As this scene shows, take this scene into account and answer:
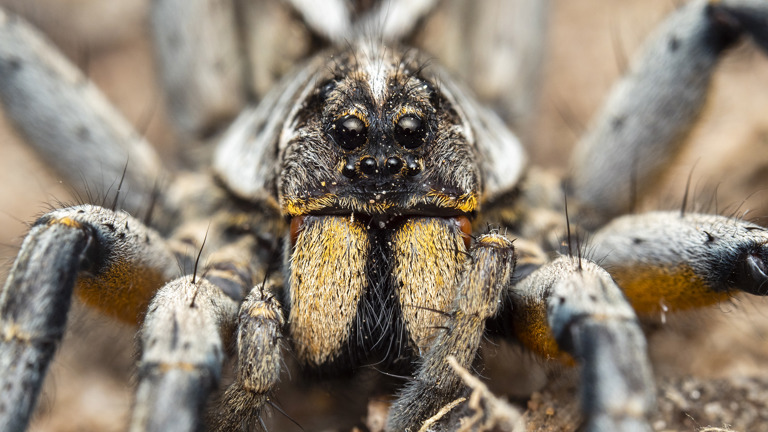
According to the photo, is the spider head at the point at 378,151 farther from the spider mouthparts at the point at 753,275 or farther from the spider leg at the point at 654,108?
the spider leg at the point at 654,108

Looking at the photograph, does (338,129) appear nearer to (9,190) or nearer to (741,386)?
(741,386)

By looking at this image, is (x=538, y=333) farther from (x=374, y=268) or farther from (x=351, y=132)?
(x=351, y=132)

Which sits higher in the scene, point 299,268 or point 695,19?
point 695,19

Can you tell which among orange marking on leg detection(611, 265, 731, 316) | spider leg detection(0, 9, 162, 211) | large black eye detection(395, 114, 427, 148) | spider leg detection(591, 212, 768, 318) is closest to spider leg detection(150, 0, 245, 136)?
spider leg detection(0, 9, 162, 211)

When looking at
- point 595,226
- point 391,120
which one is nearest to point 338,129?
point 391,120

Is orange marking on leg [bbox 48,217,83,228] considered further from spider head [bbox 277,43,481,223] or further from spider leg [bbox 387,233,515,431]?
spider leg [bbox 387,233,515,431]
